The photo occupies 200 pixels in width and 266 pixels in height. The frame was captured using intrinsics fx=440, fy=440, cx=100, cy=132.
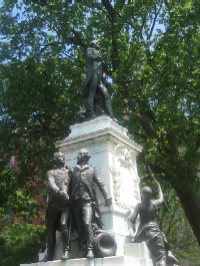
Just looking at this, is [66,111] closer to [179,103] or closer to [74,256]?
[179,103]

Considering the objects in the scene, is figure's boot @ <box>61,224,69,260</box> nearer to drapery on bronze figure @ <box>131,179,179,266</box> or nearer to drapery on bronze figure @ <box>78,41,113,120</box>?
drapery on bronze figure @ <box>131,179,179,266</box>

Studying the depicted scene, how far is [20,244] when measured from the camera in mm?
22781

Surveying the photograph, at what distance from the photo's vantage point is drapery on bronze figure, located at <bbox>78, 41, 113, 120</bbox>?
35.5 ft

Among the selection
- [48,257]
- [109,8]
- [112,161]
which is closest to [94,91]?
[112,161]

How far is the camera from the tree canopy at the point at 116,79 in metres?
16.2

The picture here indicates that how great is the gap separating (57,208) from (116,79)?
9026 mm

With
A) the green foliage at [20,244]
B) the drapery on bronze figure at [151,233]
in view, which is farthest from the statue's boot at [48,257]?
the green foliage at [20,244]

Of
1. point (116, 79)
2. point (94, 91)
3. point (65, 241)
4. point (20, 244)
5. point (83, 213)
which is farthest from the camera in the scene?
point (20, 244)

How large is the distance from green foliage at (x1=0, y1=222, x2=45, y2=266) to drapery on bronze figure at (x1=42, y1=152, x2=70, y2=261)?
40.0 ft

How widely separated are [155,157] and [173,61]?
11.7 ft

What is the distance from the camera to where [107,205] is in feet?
29.0

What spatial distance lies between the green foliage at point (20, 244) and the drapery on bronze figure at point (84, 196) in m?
12.5

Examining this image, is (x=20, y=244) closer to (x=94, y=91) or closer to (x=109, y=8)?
(x=109, y=8)

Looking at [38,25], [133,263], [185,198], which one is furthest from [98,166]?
[38,25]
